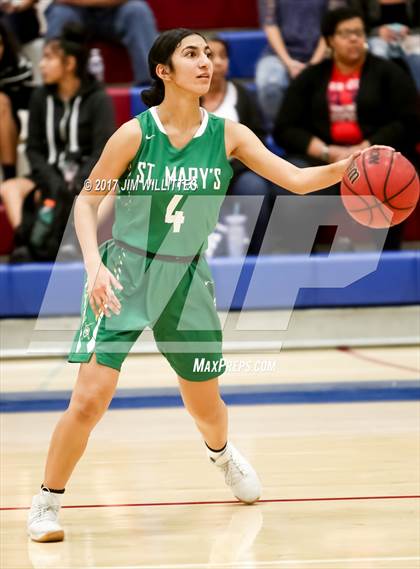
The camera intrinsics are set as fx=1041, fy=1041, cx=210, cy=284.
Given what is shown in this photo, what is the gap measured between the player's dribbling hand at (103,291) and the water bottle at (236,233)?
4.00 metres

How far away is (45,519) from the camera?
3.66m

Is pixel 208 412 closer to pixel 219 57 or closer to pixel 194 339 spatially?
pixel 194 339

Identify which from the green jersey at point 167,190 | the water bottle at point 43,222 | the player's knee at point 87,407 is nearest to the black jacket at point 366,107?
the water bottle at point 43,222

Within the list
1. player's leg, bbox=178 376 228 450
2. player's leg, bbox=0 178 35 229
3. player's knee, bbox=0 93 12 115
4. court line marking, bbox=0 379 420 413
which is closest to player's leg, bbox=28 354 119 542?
player's leg, bbox=178 376 228 450

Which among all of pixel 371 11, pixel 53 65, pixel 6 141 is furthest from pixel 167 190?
pixel 371 11

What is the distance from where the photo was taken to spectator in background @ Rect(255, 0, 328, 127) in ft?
26.9

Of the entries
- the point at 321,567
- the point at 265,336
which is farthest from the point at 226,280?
the point at 321,567

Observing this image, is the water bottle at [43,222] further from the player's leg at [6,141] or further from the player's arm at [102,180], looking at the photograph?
the player's arm at [102,180]

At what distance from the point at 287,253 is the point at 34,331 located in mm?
1956

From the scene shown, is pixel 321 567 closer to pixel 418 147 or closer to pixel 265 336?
pixel 265 336

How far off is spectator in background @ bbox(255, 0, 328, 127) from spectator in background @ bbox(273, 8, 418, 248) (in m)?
0.43

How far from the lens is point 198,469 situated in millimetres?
4637

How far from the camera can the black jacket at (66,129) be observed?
24.7ft

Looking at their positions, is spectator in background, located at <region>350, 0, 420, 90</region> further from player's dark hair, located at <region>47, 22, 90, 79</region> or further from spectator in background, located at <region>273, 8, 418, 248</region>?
player's dark hair, located at <region>47, 22, 90, 79</region>
